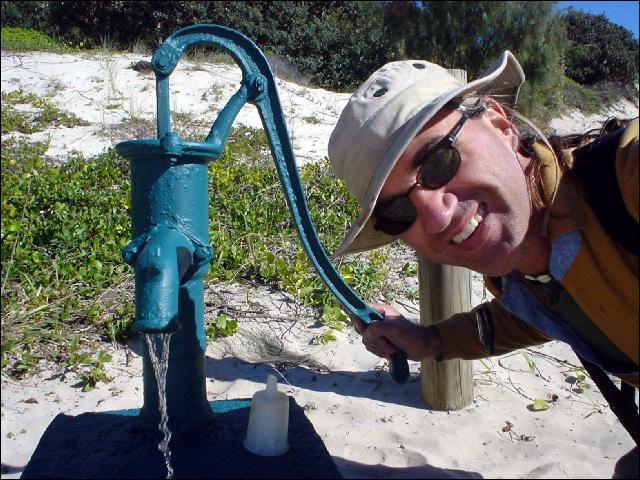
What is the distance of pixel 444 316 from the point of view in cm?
222

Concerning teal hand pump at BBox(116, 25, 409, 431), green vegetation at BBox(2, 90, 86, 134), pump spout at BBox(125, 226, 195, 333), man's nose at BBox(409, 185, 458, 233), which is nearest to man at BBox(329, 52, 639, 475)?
man's nose at BBox(409, 185, 458, 233)

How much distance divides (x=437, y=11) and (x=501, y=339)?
89 centimetres

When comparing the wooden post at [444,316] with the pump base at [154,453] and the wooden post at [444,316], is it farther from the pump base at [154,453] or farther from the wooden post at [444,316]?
the pump base at [154,453]

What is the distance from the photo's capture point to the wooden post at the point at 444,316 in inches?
87.1

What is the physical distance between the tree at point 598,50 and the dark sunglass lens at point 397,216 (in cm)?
65

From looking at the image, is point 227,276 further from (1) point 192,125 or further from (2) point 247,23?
(2) point 247,23

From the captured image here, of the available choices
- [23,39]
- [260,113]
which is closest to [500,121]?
[260,113]

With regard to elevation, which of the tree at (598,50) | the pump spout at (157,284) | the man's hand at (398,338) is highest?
the tree at (598,50)

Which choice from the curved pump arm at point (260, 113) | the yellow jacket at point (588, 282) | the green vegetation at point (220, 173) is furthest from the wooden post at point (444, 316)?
the yellow jacket at point (588, 282)

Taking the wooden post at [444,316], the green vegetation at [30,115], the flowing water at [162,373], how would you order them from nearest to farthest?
the flowing water at [162,373]
the green vegetation at [30,115]
the wooden post at [444,316]

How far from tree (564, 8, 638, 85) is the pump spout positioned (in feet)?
3.48

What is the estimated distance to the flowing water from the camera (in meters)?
1.34

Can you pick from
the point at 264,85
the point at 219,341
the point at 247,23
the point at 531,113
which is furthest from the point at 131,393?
the point at 247,23

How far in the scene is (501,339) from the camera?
1616mm
